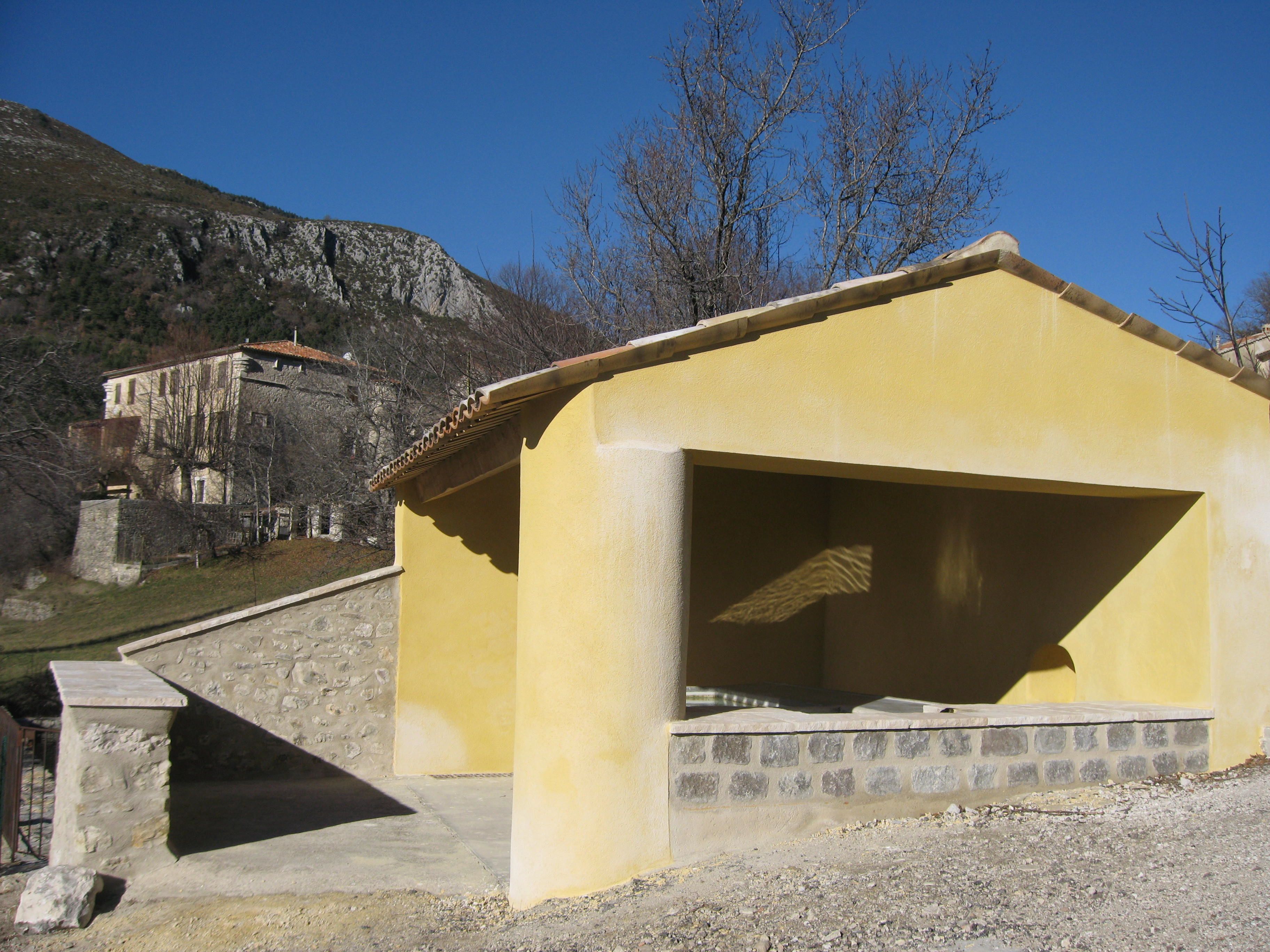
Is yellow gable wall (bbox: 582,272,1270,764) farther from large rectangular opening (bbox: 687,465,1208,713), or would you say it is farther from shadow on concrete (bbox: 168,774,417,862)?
shadow on concrete (bbox: 168,774,417,862)

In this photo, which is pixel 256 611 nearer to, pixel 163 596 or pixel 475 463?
pixel 475 463

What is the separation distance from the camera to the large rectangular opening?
6824 millimetres

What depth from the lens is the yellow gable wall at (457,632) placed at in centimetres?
881

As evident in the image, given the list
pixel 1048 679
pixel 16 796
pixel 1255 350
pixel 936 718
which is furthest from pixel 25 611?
pixel 1255 350

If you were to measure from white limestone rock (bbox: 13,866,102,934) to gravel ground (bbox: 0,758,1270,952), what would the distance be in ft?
0.23

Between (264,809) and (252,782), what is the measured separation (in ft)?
3.45

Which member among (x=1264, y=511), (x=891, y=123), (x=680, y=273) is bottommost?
(x=1264, y=511)

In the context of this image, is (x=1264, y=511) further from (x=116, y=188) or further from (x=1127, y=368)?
(x=116, y=188)

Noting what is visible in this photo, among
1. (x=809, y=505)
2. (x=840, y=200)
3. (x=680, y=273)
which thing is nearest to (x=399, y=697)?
(x=809, y=505)

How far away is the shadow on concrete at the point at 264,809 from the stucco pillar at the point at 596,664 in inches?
87.1

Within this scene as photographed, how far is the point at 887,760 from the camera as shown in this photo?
5477 millimetres

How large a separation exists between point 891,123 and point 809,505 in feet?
29.5

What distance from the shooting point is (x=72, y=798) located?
18.2ft

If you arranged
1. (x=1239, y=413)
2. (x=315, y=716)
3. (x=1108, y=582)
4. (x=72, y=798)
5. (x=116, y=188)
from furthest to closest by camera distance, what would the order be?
1. (x=116, y=188)
2. (x=315, y=716)
3. (x=1108, y=582)
4. (x=1239, y=413)
5. (x=72, y=798)
